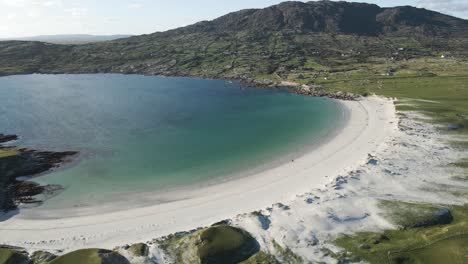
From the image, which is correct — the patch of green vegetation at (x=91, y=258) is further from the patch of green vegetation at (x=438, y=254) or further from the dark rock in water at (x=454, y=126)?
the dark rock in water at (x=454, y=126)

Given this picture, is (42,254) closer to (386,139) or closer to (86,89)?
(386,139)

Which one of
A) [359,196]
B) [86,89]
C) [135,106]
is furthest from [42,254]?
[86,89]

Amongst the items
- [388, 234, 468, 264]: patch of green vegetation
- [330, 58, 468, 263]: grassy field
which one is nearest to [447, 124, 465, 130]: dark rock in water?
[330, 58, 468, 263]: grassy field

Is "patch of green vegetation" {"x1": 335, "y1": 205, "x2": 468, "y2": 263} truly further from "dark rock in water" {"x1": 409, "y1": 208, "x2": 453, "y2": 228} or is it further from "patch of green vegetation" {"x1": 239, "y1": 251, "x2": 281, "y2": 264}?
"patch of green vegetation" {"x1": 239, "y1": 251, "x2": 281, "y2": 264}

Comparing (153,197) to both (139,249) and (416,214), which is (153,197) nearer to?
(139,249)

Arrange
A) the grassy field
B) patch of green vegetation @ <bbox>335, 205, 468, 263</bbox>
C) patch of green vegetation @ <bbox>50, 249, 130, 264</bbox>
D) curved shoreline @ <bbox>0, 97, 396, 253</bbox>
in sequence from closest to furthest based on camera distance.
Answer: patch of green vegetation @ <bbox>50, 249, 130, 264</bbox>, patch of green vegetation @ <bbox>335, 205, 468, 263</bbox>, the grassy field, curved shoreline @ <bbox>0, 97, 396, 253</bbox>

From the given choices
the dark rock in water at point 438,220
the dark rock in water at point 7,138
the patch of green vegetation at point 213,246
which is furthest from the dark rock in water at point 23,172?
the dark rock in water at point 438,220
